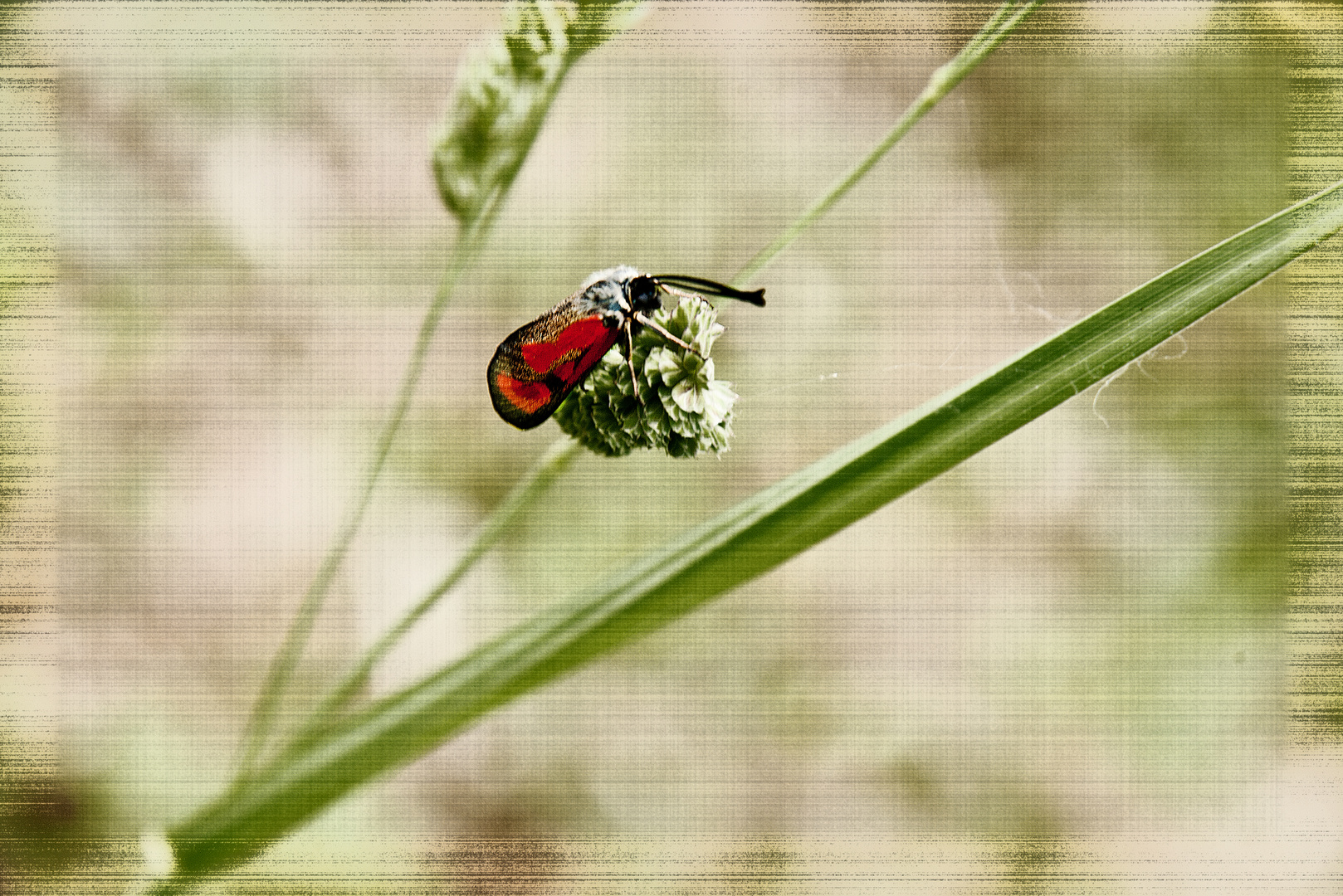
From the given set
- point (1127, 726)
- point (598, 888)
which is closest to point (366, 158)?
point (598, 888)

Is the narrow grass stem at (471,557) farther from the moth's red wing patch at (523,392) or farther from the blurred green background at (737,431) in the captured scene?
the blurred green background at (737,431)

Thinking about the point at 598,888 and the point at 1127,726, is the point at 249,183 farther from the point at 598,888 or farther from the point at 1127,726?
the point at 1127,726

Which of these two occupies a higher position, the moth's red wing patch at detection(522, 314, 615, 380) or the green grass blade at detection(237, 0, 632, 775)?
the green grass blade at detection(237, 0, 632, 775)

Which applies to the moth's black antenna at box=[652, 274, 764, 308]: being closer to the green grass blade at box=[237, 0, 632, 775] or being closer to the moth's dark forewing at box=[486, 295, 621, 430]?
the moth's dark forewing at box=[486, 295, 621, 430]

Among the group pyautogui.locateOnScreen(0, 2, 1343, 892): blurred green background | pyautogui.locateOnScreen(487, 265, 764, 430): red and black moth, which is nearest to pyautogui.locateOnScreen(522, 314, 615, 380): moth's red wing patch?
pyautogui.locateOnScreen(487, 265, 764, 430): red and black moth

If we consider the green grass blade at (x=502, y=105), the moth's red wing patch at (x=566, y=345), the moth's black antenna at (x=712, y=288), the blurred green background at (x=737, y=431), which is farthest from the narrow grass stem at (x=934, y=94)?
the blurred green background at (x=737, y=431)

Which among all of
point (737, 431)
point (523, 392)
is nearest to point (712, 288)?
point (523, 392)
